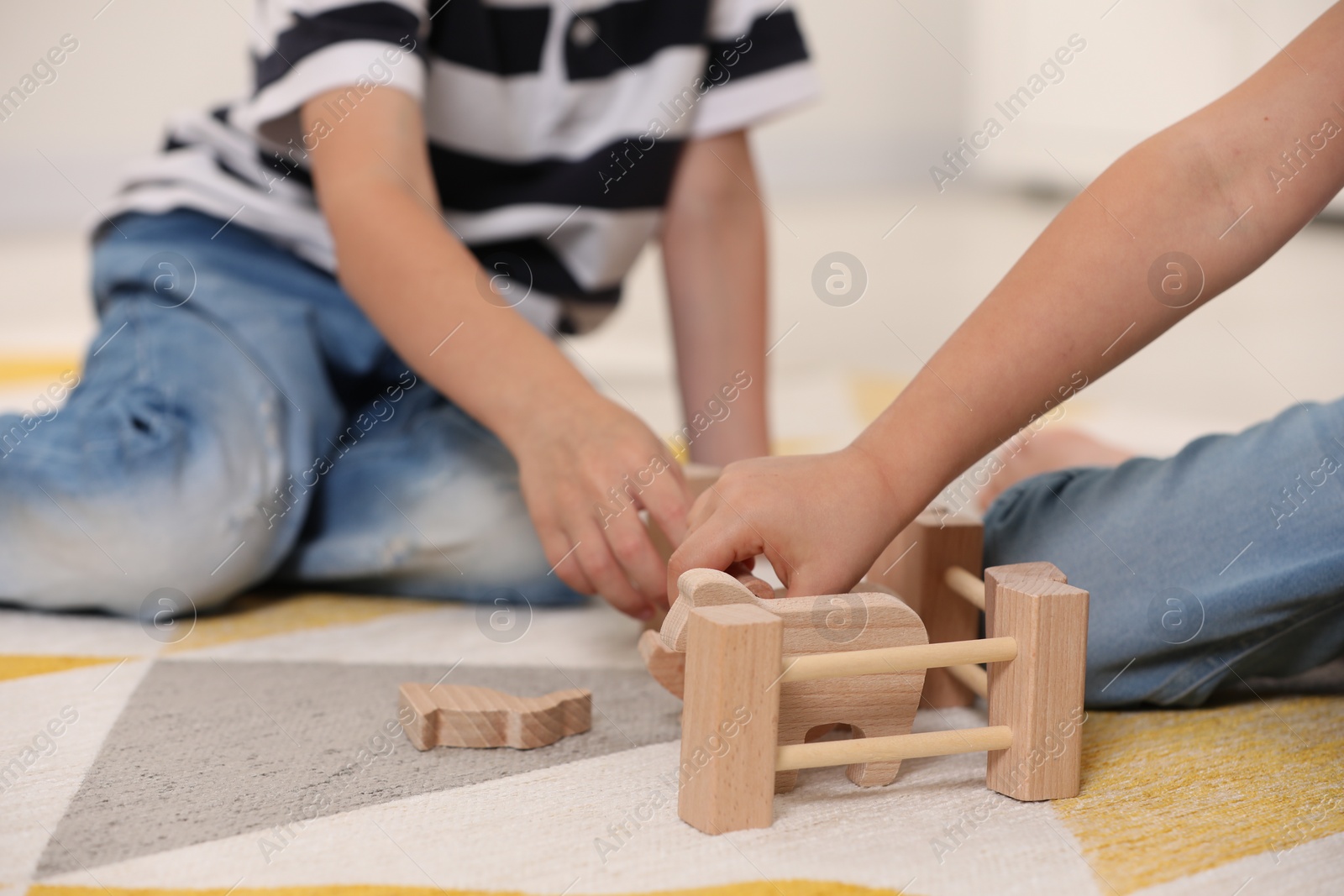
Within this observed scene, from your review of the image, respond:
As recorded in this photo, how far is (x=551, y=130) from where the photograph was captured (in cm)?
88

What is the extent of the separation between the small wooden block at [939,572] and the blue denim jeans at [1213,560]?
0.05 m

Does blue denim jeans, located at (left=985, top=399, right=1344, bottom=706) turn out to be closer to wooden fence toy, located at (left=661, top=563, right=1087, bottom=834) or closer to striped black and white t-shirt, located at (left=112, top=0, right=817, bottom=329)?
wooden fence toy, located at (left=661, top=563, right=1087, bottom=834)

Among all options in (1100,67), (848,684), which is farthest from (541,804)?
(1100,67)

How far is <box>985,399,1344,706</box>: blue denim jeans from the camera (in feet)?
1.72

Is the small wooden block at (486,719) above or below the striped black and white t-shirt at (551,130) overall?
below

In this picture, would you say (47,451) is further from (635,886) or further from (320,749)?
(635,886)

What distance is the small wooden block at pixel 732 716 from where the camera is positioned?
16.4 inches

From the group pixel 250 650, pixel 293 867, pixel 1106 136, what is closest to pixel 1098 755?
pixel 293 867

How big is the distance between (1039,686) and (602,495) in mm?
213

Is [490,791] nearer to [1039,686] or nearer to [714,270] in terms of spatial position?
[1039,686]

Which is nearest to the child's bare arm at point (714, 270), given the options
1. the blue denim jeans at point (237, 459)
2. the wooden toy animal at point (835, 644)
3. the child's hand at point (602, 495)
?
the blue denim jeans at point (237, 459)

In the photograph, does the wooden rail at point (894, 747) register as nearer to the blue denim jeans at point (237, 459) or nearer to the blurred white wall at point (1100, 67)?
the blue denim jeans at point (237, 459)

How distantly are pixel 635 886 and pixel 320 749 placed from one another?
186 mm

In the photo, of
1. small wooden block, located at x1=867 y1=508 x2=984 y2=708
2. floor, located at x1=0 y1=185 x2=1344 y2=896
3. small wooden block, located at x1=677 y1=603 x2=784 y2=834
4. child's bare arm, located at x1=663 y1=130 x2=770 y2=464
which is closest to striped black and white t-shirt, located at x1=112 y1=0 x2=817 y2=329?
child's bare arm, located at x1=663 y1=130 x2=770 y2=464
